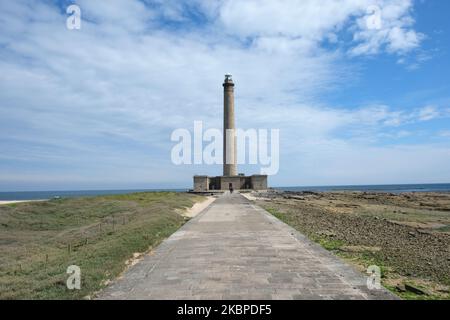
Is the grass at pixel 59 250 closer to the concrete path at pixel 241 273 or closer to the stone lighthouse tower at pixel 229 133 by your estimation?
the concrete path at pixel 241 273

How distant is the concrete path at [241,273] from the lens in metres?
5.43

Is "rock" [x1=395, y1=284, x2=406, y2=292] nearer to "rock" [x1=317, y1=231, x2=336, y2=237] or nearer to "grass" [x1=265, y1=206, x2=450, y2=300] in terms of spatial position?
"grass" [x1=265, y1=206, x2=450, y2=300]

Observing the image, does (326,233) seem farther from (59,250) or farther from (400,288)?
(59,250)

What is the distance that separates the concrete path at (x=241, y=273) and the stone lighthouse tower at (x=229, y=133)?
41.0 m

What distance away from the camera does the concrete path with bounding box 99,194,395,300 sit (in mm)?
5430

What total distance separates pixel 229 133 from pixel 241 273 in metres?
44.8

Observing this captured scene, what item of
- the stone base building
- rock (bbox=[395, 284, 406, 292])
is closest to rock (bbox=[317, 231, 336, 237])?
rock (bbox=[395, 284, 406, 292])

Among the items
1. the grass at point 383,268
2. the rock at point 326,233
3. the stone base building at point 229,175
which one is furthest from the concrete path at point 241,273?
the stone base building at point 229,175

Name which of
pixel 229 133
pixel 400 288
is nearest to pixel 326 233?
pixel 400 288

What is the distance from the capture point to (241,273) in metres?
6.56

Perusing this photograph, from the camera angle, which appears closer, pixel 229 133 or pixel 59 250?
pixel 59 250

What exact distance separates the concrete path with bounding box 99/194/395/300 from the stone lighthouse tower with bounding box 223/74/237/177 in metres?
41.0
